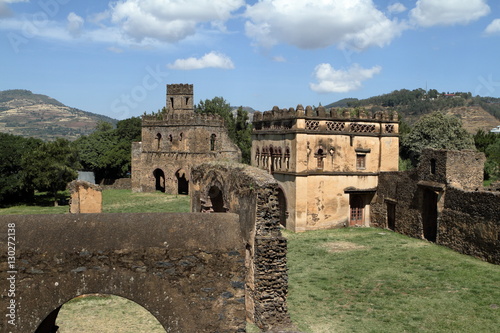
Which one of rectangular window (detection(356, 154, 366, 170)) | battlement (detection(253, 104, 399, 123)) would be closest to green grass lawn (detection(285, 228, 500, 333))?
rectangular window (detection(356, 154, 366, 170))

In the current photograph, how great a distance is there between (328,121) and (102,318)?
16194 mm

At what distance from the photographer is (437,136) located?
36625 mm

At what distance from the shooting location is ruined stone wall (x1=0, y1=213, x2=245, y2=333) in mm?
6695

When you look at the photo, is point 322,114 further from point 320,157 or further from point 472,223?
point 472,223

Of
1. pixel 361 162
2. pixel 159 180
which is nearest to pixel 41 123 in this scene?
pixel 159 180

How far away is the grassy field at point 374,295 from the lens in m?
11.0

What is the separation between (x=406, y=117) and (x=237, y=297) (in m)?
111

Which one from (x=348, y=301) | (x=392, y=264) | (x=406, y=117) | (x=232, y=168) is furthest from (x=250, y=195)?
(x=406, y=117)

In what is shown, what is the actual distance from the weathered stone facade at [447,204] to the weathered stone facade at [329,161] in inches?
54.4

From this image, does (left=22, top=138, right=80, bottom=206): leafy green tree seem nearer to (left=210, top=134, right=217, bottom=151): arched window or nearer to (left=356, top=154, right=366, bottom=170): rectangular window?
(left=210, top=134, right=217, bottom=151): arched window

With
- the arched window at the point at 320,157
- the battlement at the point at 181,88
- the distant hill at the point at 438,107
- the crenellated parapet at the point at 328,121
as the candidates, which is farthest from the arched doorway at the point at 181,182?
the distant hill at the point at 438,107

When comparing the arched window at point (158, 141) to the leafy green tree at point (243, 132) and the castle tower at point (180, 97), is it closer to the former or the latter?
the castle tower at point (180, 97)

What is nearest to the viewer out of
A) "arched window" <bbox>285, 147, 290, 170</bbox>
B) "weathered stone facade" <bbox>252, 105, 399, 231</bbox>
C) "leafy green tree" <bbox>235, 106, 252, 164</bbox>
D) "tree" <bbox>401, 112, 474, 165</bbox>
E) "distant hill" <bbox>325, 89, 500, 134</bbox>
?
"weathered stone facade" <bbox>252, 105, 399, 231</bbox>

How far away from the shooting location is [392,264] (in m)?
16.7
